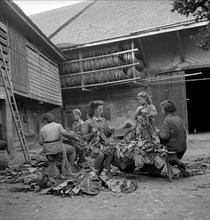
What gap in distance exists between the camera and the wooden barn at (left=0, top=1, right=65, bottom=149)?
8.66m

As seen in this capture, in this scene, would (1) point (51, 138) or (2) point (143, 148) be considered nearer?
(2) point (143, 148)

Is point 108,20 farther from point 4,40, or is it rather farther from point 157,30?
point 4,40

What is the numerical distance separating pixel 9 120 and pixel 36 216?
566 centimetres

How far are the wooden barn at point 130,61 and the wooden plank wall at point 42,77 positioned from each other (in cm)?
116

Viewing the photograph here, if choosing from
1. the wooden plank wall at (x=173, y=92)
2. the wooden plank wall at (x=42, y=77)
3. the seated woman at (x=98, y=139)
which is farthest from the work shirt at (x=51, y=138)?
the wooden plank wall at (x=173, y=92)

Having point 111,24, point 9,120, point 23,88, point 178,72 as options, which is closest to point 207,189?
point 9,120

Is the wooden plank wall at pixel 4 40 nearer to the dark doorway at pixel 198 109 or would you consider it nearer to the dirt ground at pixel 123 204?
the dirt ground at pixel 123 204

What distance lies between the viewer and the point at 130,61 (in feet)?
45.5

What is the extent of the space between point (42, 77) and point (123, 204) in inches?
376

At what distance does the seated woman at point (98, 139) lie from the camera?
17.5ft

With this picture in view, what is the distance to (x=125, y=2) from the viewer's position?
19156 millimetres

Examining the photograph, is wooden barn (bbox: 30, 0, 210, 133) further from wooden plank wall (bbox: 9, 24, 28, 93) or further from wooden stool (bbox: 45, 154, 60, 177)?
wooden stool (bbox: 45, 154, 60, 177)

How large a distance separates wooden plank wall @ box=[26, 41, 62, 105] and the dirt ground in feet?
23.0

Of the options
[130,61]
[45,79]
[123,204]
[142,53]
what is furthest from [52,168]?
[142,53]
